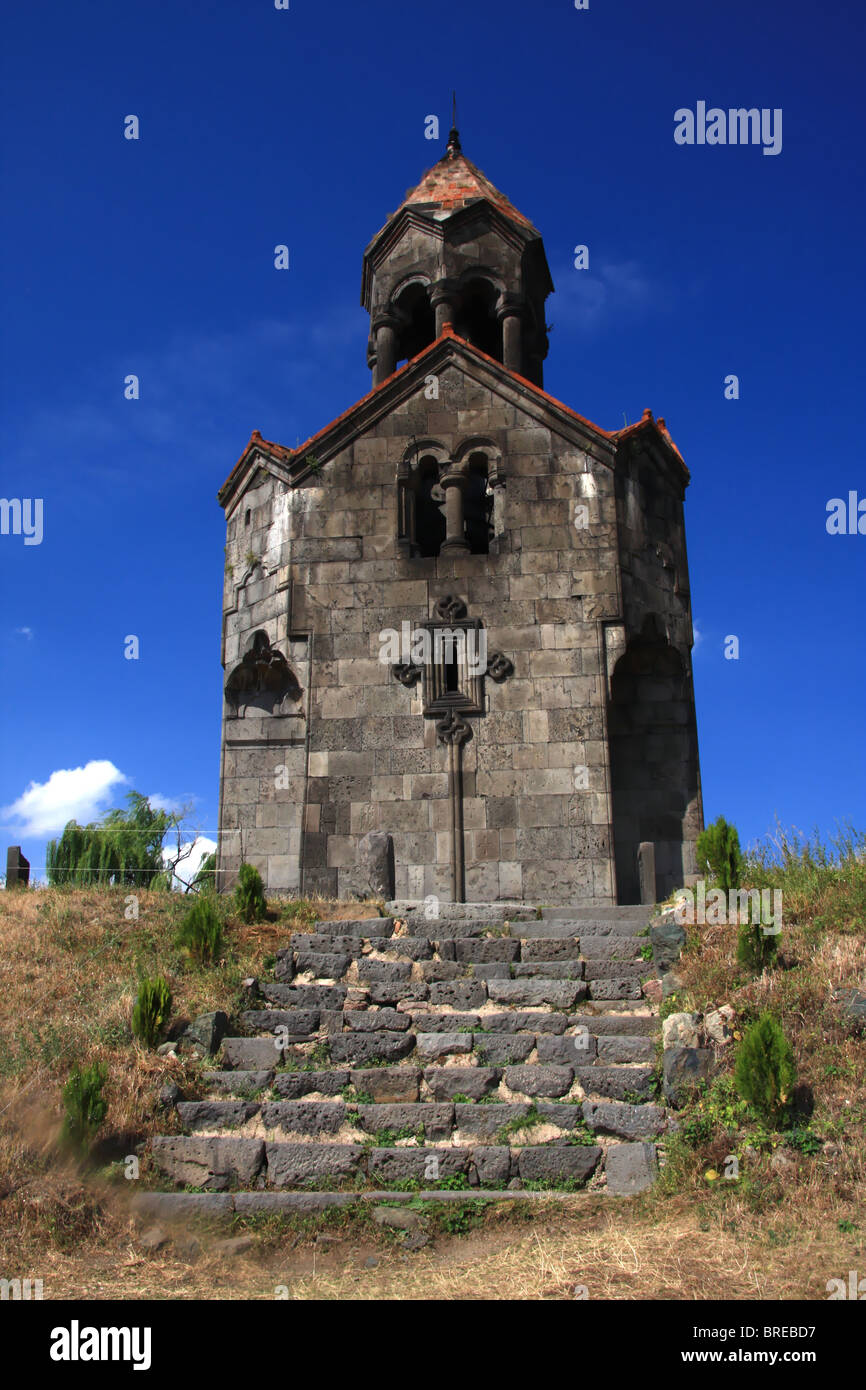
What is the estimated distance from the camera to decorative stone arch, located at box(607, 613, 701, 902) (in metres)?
12.6

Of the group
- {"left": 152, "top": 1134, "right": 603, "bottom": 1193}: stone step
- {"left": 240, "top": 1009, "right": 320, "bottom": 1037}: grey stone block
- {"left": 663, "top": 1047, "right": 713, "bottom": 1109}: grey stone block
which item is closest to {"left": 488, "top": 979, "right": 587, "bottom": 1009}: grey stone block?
{"left": 663, "top": 1047, "right": 713, "bottom": 1109}: grey stone block

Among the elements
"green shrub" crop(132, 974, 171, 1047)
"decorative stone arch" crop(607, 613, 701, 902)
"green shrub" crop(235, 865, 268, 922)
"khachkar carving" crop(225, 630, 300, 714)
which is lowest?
"green shrub" crop(132, 974, 171, 1047)

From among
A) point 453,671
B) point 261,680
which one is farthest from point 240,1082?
point 261,680

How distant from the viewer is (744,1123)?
635cm

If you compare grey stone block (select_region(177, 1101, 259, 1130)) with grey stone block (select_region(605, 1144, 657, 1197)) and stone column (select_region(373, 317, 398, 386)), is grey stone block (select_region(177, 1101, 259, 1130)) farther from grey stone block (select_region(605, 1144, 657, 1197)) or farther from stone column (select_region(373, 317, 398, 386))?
stone column (select_region(373, 317, 398, 386))

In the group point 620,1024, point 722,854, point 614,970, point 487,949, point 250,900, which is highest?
point 722,854

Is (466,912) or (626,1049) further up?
(466,912)

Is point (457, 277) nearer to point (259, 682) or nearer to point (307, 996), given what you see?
point (259, 682)

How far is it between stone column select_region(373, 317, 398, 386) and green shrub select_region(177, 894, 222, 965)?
867 cm

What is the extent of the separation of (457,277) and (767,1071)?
466 inches

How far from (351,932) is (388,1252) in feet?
11.5

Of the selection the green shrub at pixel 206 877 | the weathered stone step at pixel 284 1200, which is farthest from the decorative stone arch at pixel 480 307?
the weathered stone step at pixel 284 1200

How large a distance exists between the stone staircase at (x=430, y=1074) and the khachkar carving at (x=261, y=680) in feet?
14.7

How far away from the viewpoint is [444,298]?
1479 centimetres
